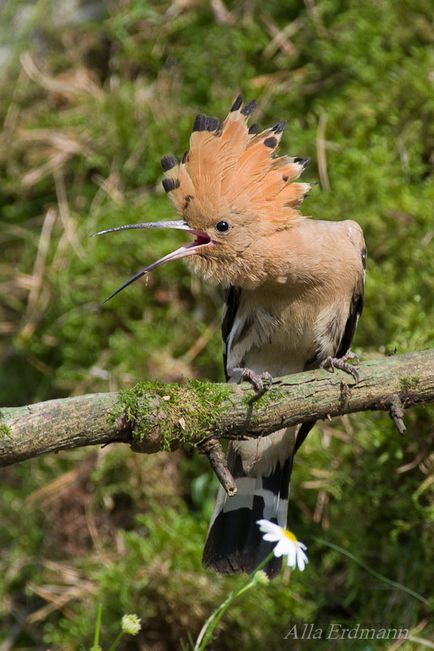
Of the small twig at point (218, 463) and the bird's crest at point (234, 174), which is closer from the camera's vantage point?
the small twig at point (218, 463)

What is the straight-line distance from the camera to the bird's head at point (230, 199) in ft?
11.4

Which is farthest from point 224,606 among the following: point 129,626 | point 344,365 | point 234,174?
point 234,174

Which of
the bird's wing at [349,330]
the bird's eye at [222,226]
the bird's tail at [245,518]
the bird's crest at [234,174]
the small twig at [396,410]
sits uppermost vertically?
the bird's crest at [234,174]

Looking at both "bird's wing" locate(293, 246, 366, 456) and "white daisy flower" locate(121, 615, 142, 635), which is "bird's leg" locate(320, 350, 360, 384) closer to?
"bird's wing" locate(293, 246, 366, 456)

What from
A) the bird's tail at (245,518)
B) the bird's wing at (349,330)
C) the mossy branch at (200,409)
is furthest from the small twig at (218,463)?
the bird's wing at (349,330)

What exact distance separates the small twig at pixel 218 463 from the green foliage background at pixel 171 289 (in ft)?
3.72

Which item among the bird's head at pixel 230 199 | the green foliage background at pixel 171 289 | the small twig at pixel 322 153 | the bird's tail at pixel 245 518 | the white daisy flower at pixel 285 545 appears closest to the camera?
the white daisy flower at pixel 285 545

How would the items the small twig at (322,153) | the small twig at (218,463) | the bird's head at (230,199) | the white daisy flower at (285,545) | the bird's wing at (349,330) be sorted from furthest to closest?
the small twig at (322,153) → the bird's wing at (349,330) → the bird's head at (230,199) → the white daisy flower at (285,545) → the small twig at (218,463)

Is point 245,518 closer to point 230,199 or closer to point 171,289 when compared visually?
point 230,199

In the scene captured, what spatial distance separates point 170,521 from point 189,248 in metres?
1.57

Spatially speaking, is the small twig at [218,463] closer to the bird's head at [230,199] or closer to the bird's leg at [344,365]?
the bird's leg at [344,365]

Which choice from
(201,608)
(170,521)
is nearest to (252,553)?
(201,608)

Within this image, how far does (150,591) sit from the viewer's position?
4.24 meters

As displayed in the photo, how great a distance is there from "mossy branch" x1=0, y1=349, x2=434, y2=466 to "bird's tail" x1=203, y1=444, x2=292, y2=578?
86cm
